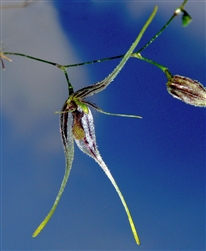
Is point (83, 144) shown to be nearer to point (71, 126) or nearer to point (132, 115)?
point (71, 126)

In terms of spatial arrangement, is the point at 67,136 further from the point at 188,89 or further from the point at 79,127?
the point at 188,89

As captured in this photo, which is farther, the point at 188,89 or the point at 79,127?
the point at 79,127

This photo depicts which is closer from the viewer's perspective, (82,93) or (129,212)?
(129,212)

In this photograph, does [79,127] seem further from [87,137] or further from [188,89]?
[188,89]

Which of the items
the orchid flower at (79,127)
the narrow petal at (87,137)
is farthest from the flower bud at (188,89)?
the narrow petal at (87,137)

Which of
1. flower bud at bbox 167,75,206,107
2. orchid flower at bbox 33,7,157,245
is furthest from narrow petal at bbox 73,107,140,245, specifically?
flower bud at bbox 167,75,206,107

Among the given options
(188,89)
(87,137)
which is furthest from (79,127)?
(188,89)

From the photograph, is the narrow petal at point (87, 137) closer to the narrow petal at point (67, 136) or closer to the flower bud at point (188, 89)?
the narrow petal at point (67, 136)

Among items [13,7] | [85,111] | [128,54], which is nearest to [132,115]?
[85,111]
